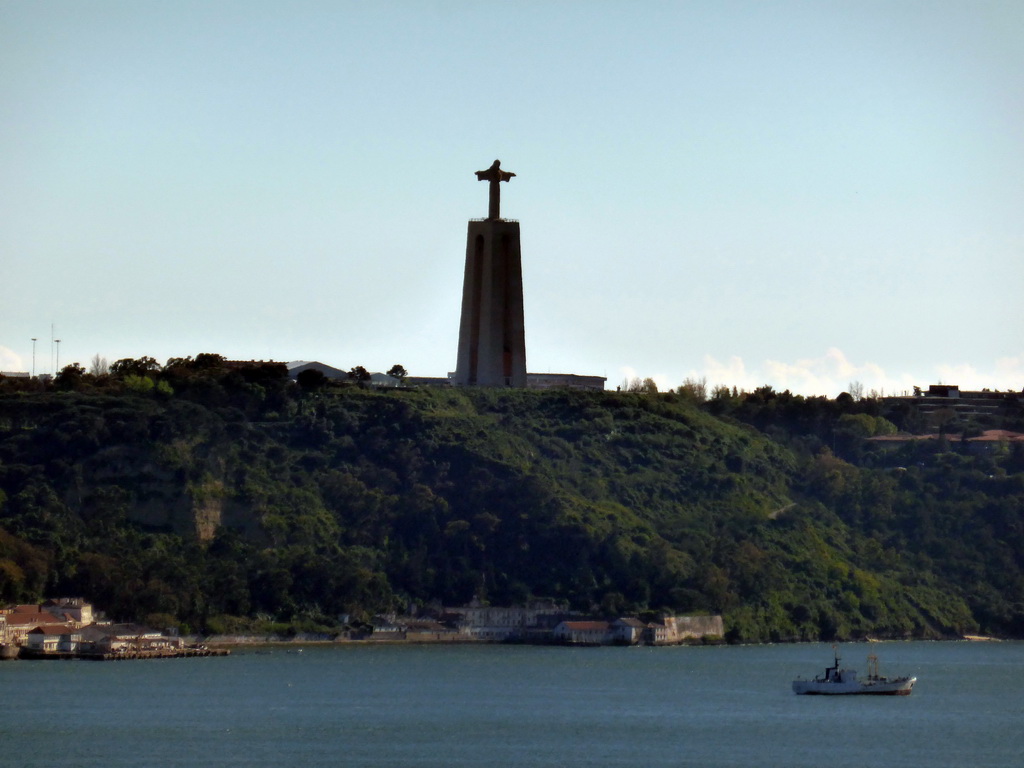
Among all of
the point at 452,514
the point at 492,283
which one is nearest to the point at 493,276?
the point at 492,283

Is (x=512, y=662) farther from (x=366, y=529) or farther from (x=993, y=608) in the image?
(x=993, y=608)

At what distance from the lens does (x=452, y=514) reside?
126250 mm

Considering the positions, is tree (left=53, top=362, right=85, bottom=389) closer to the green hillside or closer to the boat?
the green hillside

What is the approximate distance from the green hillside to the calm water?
9.79m

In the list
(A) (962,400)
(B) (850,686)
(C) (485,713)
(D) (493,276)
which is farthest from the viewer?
(A) (962,400)

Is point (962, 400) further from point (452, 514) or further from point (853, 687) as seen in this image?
point (853, 687)

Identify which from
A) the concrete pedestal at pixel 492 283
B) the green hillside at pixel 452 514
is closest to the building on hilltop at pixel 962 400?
the green hillside at pixel 452 514

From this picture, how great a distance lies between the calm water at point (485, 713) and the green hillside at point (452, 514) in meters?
9.79

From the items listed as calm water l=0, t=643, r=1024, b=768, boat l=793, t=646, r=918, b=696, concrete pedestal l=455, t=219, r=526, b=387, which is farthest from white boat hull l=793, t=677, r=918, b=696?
concrete pedestal l=455, t=219, r=526, b=387

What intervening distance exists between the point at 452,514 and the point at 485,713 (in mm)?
44715

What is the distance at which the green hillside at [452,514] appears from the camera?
383 ft

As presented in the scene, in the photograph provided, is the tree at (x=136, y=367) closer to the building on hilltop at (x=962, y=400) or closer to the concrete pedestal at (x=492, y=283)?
the concrete pedestal at (x=492, y=283)

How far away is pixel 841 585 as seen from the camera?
431 ft

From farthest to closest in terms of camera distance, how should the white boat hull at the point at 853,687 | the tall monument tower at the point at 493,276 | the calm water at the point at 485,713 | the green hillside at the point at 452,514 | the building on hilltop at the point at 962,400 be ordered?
the building on hilltop at the point at 962,400, the tall monument tower at the point at 493,276, the green hillside at the point at 452,514, the white boat hull at the point at 853,687, the calm water at the point at 485,713
